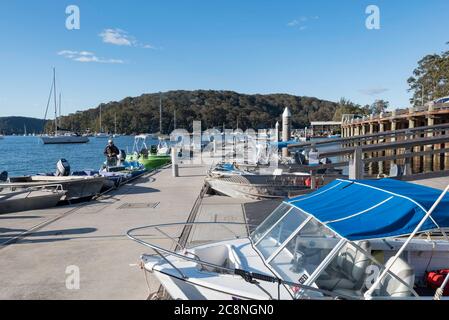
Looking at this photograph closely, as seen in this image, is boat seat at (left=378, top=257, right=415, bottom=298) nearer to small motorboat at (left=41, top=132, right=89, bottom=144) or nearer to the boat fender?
the boat fender

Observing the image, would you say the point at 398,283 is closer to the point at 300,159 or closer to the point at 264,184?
the point at 264,184

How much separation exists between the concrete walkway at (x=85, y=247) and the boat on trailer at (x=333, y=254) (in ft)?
4.85

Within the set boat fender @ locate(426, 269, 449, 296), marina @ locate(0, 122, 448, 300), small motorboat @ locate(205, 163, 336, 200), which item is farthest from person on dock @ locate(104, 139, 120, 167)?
boat fender @ locate(426, 269, 449, 296)

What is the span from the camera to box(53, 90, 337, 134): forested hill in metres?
120

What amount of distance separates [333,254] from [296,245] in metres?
0.63

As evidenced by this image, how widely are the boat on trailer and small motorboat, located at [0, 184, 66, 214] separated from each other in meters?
9.60

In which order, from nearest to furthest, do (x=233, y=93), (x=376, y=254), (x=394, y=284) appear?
(x=394, y=284), (x=376, y=254), (x=233, y=93)

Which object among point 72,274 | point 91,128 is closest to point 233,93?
point 91,128

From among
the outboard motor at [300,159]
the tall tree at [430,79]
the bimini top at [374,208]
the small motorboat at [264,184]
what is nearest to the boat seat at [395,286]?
the bimini top at [374,208]

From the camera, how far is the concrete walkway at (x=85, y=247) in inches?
243
